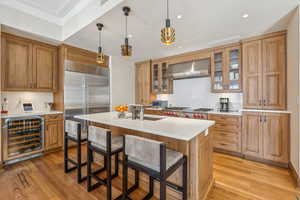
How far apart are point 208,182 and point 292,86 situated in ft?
6.78

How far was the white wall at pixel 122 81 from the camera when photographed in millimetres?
4516

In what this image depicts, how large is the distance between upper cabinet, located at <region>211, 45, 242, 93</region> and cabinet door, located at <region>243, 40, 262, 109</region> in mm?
216

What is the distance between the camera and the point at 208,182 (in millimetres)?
1831

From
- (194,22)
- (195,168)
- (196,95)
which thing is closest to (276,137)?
(196,95)

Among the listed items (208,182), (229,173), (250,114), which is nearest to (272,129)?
(250,114)

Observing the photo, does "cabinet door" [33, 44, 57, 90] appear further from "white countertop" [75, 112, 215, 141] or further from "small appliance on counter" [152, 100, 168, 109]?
"small appliance on counter" [152, 100, 168, 109]

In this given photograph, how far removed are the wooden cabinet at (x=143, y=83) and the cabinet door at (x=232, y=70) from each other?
2408mm

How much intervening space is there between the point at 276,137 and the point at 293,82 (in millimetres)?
1060

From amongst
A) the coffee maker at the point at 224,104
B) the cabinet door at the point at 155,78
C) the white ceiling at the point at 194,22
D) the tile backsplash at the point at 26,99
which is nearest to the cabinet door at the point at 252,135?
the coffee maker at the point at 224,104

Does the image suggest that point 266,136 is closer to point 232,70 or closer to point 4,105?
point 232,70

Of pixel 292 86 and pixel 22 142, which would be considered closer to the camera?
pixel 292 86

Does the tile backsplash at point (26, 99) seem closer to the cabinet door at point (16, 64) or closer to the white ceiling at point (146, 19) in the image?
the cabinet door at point (16, 64)

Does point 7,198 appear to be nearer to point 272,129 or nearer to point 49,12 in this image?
point 49,12

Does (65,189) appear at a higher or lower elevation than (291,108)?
lower
